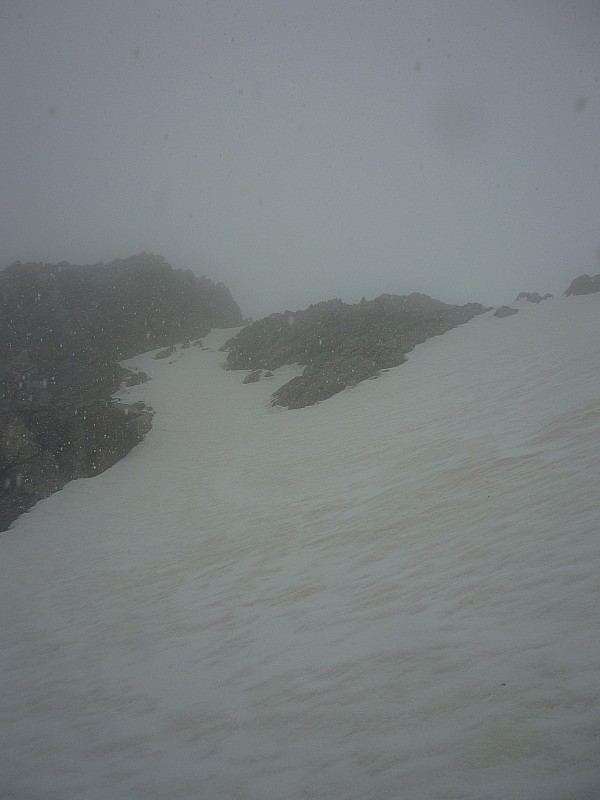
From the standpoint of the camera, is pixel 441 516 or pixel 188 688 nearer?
pixel 188 688

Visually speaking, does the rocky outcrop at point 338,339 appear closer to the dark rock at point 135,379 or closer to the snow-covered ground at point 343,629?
the dark rock at point 135,379

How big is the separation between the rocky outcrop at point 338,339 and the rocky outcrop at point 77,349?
275 inches

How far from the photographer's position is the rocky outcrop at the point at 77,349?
39.7 ft

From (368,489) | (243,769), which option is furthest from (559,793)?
(368,489)

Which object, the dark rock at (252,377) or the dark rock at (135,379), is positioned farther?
the dark rock at (135,379)

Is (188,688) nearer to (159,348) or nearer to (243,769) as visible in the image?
(243,769)

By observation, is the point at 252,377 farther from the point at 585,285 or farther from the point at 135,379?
the point at 585,285

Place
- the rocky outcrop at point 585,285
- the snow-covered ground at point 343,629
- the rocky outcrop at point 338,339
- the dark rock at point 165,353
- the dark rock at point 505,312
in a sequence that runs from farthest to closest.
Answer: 1. the dark rock at point 165,353
2. the rocky outcrop at point 585,285
3. the dark rock at point 505,312
4. the rocky outcrop at point 338,339
5. the snow-covered ground at point 343,629

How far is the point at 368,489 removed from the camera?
622 cm

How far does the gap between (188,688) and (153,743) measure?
0.49 m

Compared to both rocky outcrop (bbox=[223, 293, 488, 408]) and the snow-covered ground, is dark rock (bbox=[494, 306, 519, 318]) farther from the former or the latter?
the snow-covered ground

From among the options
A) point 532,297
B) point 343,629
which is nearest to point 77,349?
point 343,629

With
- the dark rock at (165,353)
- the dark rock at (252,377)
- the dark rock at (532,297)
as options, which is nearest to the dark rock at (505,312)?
the dark rock at (532,297)

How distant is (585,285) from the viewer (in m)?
21.4
